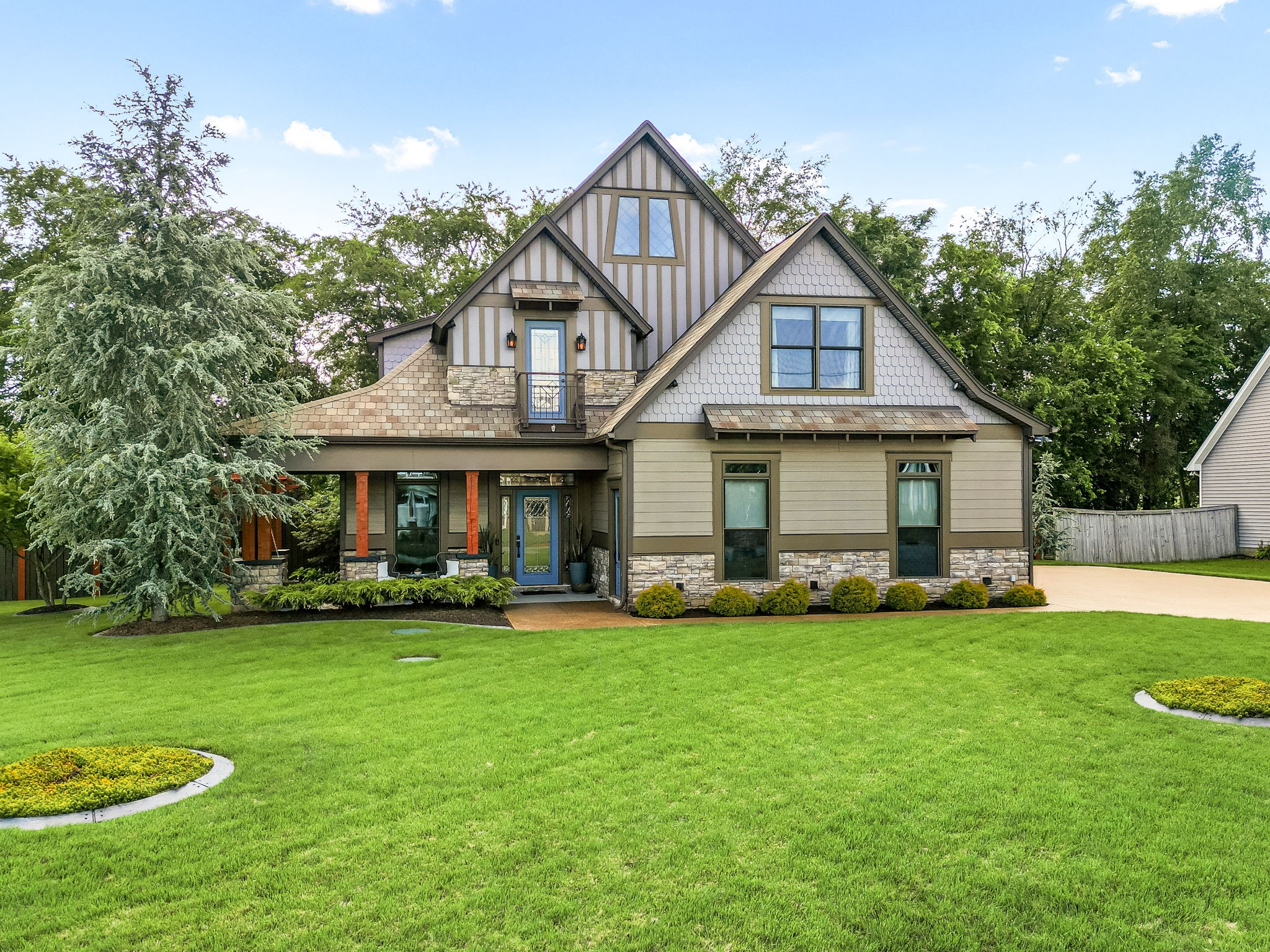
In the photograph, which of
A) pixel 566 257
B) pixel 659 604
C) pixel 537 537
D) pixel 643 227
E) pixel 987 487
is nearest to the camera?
pixel 659 604

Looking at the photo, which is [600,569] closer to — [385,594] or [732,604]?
[732,604]

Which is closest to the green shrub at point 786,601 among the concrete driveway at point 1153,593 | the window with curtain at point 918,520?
the window with curtain at point 918,520

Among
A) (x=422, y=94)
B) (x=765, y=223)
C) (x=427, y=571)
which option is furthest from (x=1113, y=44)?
(x=427, y=571)

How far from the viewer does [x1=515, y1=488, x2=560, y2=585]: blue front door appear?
17.5 m

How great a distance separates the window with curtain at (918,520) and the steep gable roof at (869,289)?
1.80 meters

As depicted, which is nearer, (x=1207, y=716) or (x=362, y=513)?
(x=1207, y=716)

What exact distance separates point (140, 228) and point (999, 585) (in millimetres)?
16574

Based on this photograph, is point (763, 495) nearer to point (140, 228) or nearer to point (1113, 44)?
point (140, 228)

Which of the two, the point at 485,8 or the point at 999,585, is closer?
the point at 999,585

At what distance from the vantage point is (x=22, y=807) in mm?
4941

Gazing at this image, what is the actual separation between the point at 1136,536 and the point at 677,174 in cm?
1747

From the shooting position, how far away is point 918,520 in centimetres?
1536

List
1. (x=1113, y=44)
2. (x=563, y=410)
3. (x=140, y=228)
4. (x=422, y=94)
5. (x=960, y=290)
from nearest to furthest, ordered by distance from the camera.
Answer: (x=140, y=228) < (x=563, y=410) < (x=1113, y=44) < (x=422, y=94) < (x=960, y=290)

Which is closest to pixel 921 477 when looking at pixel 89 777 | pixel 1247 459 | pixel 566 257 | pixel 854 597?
pixel 854 597
